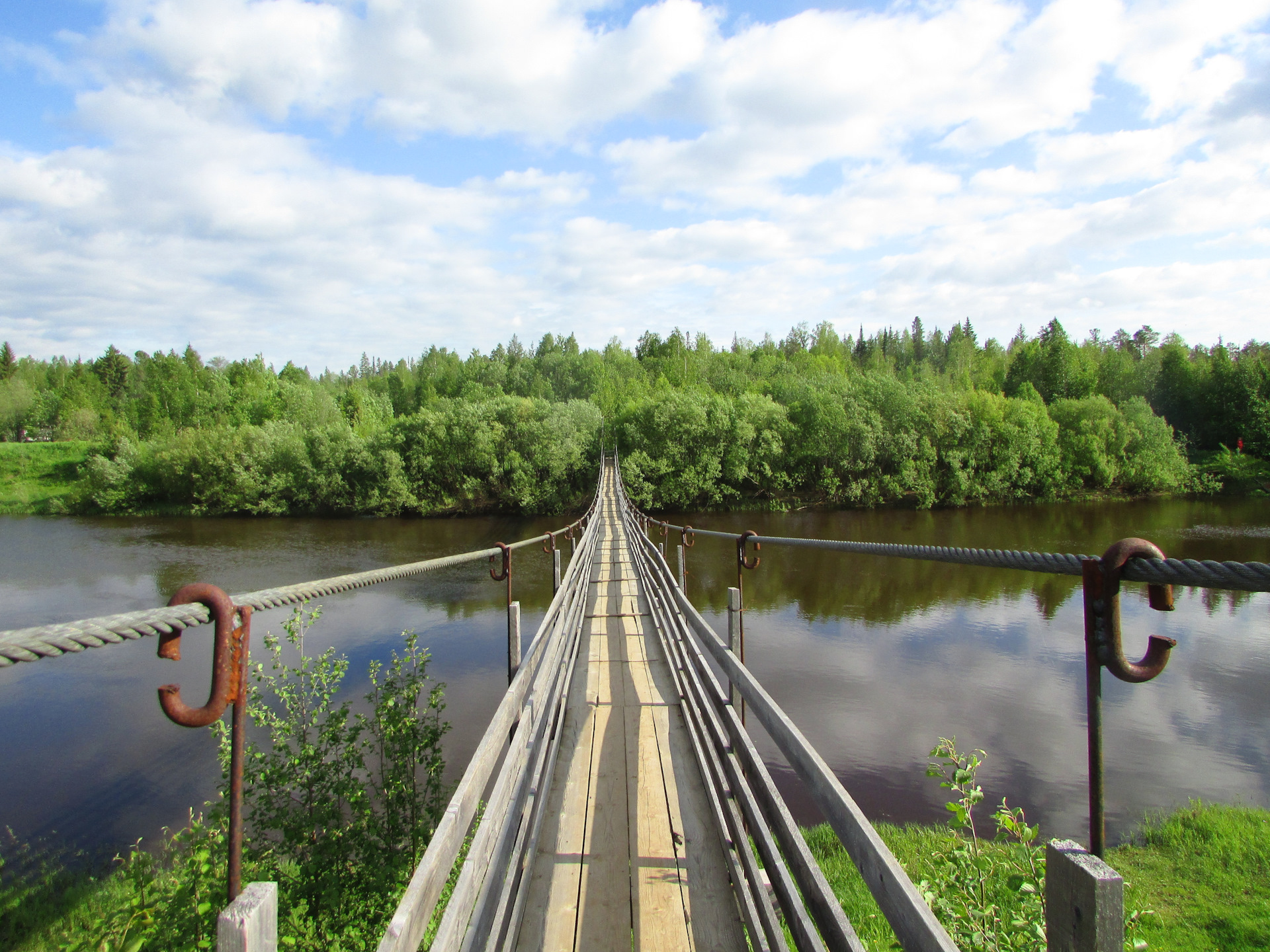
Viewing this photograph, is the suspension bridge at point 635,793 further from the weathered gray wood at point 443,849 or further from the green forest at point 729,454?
the green forest at point 729,454

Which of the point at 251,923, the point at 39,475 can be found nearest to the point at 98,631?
the point at 251,923

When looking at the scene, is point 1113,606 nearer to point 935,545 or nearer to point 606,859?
point 606,859

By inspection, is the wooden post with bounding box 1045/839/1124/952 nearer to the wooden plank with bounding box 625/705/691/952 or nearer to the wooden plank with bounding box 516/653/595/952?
the wooden plank with bounding box 625/705/691/952

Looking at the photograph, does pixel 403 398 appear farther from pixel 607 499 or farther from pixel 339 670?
pixel 339 670

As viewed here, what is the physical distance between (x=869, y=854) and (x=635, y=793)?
1.50 metres

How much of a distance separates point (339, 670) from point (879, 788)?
5.30 metres

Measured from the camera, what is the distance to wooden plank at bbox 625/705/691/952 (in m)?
1.66

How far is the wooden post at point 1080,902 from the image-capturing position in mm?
641

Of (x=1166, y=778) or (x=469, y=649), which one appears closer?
(x=1166, y=778)

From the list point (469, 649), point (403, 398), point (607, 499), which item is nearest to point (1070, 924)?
point (469, 649)

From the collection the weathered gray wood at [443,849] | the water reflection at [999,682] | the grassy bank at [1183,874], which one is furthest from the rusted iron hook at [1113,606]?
the water reflection at [999,682]

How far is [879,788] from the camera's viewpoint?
669 centimetres

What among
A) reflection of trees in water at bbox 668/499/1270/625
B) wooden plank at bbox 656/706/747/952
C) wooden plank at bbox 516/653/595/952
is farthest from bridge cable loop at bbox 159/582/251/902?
reflection of trees in water at bbox 668/499/1270/625

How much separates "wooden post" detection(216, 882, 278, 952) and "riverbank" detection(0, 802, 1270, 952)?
3.66 meters
